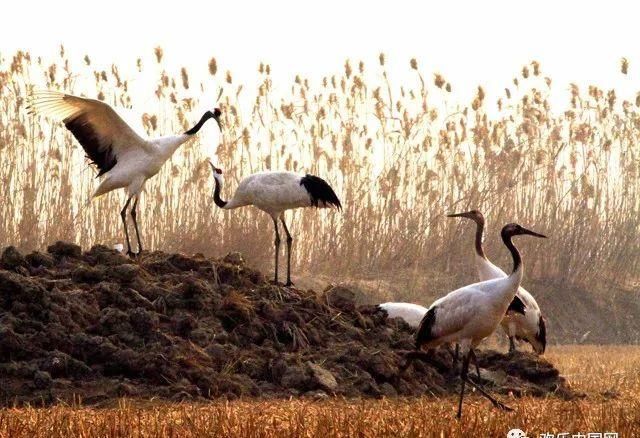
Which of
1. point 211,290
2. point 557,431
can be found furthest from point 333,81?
point 557,431

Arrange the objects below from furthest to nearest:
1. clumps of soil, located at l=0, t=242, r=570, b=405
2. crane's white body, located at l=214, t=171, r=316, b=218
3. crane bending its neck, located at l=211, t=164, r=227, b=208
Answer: crane bending its neck, located at l=211, t=164, r=227, b=208
crane's white body, located at l=214, t=171, r=316, b=218
clumps of soil, located at l=0, t=242, r=570, b=405

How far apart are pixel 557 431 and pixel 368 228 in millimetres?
9308

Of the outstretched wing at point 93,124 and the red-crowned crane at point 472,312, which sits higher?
the outstretched wing at point 93,124

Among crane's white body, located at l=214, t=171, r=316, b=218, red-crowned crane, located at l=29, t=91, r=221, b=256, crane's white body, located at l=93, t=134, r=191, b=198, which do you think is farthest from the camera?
crane's white body, located at l=93, t=134, r=191, b=198

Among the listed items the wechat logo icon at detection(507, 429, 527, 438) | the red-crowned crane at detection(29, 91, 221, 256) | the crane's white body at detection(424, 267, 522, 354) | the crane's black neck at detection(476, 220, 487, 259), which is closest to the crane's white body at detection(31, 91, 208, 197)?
the red-crowned crane at detection(29, 91, 221, 256)

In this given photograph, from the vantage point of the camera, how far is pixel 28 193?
14594mm

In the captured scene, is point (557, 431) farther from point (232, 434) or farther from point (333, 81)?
point (333, 81)

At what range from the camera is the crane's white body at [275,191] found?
1153 cm

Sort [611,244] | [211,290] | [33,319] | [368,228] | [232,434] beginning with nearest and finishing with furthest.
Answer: [232,434]
[33,319]
[211,290]
[368,228]
[611,244]

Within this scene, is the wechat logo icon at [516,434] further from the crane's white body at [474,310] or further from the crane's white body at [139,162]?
the crane's white body at [139,162]

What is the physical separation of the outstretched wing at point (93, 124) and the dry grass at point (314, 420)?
151 inches

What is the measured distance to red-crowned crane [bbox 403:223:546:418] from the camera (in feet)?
26.7

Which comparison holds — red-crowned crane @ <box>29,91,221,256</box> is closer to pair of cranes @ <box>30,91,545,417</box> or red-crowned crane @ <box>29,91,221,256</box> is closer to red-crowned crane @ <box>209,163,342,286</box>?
pair of cranes @ <box>30,91,545,417</box>

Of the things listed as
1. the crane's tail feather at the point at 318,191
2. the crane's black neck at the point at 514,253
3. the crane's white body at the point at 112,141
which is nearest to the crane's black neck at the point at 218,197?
the crane's white body at the point at 112,141
